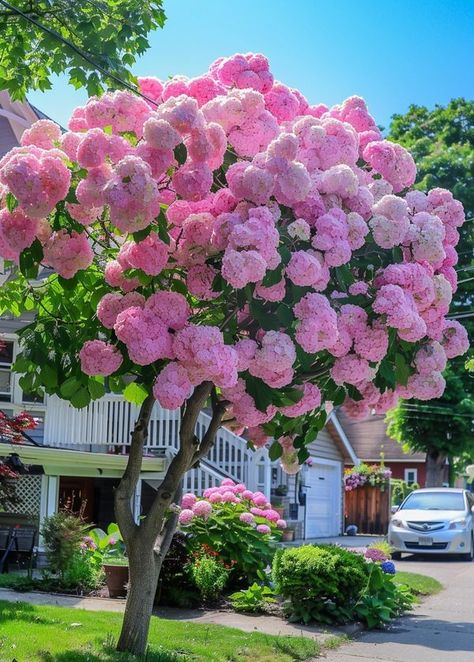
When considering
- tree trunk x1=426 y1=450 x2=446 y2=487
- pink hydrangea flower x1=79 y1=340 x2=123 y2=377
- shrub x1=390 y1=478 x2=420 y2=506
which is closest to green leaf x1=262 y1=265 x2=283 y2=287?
pink hydrangea flower x1=79 y1=340 x2=123 y2=377

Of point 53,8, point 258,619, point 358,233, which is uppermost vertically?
point 53,8

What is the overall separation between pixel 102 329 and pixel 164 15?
449 cm

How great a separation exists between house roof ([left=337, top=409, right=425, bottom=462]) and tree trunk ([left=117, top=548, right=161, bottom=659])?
34.0 meters

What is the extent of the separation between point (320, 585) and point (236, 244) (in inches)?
227

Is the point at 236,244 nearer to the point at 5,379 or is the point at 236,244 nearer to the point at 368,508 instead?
the point at 5,379

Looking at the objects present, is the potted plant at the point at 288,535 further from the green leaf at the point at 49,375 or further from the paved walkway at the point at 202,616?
the green leaf at the point at 49,375

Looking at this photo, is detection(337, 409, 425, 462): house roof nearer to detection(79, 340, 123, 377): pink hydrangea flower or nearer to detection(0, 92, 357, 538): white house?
detection(0, 92, 357, 538): white house

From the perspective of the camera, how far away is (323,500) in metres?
26.3

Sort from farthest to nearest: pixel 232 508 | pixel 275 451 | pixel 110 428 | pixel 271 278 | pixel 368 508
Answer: pixel 368 508 < pixel 110 428 < pixel 232 508 < pixel 275 451 < pixel 271 278

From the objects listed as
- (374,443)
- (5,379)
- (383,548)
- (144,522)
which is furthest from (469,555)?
(374,443)

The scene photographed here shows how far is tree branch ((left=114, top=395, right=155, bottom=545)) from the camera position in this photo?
679cm

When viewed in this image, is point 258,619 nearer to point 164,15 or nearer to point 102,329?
point 102,329

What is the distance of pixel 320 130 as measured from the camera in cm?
608

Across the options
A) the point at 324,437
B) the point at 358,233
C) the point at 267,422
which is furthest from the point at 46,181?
the point at 324,437
